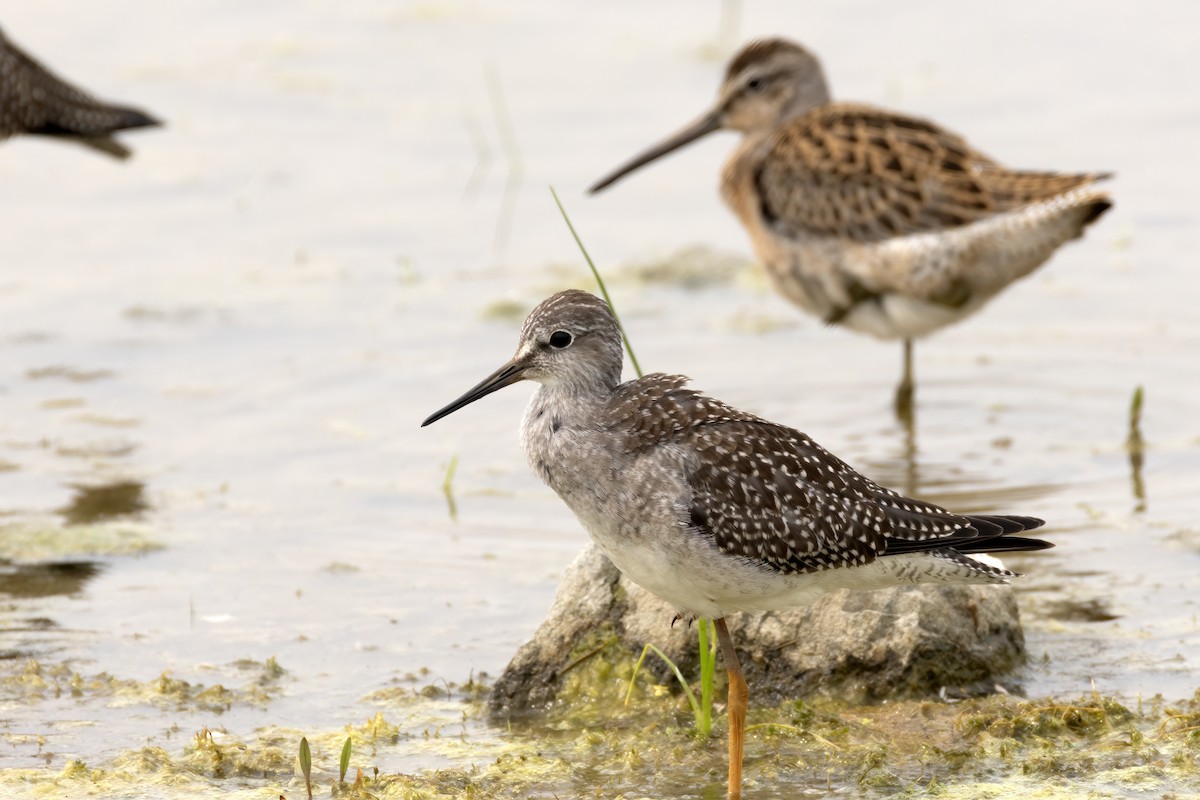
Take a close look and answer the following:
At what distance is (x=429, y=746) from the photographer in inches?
246

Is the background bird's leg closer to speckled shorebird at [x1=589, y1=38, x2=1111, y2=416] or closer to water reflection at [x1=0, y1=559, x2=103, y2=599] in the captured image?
speckled shorebird at [x1=589, y1=38, x2=1111, y2=416]

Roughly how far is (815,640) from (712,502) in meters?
1.00

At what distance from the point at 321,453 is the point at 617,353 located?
3473mm

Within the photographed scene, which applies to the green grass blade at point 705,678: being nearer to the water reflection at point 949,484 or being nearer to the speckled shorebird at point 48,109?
the water reflection at point 949,484

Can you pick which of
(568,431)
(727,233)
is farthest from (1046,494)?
(727,233)

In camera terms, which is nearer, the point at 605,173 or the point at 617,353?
the point at 617,353

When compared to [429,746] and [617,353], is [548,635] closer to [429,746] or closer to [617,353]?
[429,746]

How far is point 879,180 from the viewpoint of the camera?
9594 mm

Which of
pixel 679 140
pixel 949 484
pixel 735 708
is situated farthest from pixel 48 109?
pixel 735 708

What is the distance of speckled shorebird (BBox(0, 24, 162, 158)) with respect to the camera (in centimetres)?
1098

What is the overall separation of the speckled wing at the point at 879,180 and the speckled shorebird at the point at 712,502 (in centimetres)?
359

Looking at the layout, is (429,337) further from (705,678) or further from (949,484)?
(705,678)

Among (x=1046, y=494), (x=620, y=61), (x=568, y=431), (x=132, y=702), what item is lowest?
(x=132, y=702)

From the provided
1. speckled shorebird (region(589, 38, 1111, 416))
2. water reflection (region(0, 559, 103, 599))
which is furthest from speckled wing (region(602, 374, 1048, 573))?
speckled shorebird (region(589, 38, 1111, 416))
